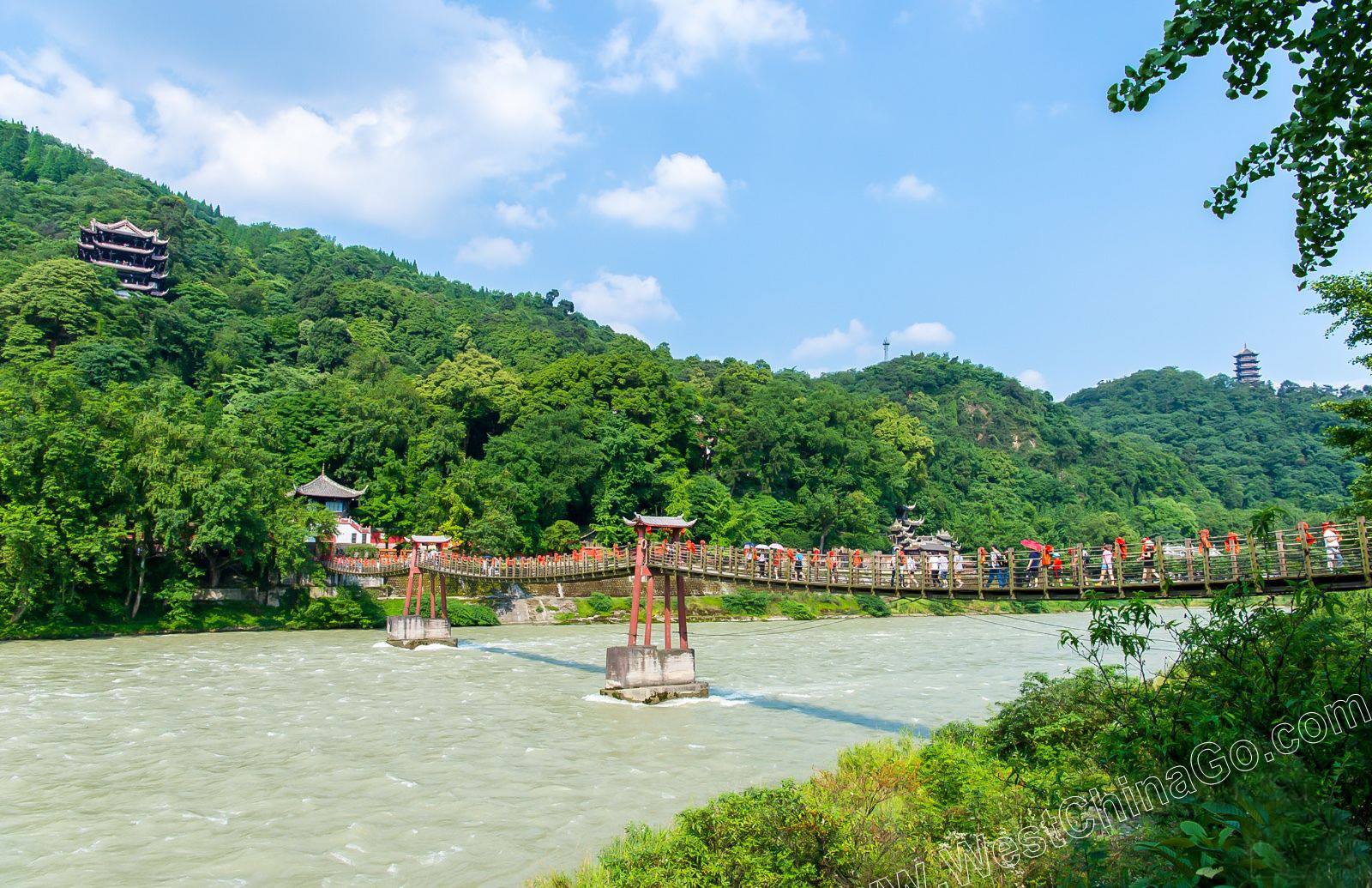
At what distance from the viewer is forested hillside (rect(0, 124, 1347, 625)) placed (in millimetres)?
35562

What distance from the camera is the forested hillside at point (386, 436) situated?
117 ft

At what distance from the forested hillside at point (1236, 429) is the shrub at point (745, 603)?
80775 mm

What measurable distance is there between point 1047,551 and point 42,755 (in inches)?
742

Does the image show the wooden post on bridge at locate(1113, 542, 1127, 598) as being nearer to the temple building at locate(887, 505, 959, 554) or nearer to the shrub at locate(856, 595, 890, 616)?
the shrub at locate(856, 595, 890, 616)

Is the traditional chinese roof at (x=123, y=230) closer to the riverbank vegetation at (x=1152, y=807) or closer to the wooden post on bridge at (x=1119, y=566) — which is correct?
the riverbank vegetation at (x=1152, y=807)

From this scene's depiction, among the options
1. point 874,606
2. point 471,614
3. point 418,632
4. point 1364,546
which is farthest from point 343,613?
point 1364,546

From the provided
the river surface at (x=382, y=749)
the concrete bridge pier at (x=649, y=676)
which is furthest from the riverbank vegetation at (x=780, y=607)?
the concrete bridge pier at (x=649, y=676)

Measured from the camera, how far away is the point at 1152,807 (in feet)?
18.5

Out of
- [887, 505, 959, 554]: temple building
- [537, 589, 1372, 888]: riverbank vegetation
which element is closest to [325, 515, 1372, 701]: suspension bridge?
[537, 589, 1372, 888]: riverbank vegetation

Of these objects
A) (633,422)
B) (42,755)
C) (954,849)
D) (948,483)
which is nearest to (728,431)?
(633,422)

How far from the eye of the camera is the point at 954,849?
7246mm

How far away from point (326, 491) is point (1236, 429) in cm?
14168

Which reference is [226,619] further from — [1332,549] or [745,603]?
[1332,549]

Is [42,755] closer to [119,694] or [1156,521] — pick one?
[119,694]
